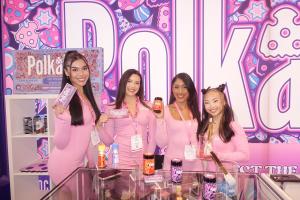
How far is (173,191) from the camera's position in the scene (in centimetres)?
204

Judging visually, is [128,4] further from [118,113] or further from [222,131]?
[222,131]

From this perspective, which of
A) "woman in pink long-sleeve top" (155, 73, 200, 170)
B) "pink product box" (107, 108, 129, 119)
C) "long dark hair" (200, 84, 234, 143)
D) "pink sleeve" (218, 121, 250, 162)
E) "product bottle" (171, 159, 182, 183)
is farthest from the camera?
"woman in pink long-sleeve top" (155, 73, 200, 170)

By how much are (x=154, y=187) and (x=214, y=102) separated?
1.14 metres

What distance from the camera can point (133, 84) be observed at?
3.16m

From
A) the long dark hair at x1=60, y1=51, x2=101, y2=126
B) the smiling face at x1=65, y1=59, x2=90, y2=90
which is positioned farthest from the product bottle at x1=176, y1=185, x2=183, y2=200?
the smiling face at x1=65, y1=59, x2=90, y2=90

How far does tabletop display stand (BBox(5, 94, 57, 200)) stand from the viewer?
3.47 meters

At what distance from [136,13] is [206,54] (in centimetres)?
102

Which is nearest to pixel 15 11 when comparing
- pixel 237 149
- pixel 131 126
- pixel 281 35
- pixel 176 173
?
pixel 131 126

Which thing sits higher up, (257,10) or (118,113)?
(257,10)

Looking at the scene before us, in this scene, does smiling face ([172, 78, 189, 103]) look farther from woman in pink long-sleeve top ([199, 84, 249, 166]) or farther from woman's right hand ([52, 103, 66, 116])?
woman's right hand ([52, 103, 66, 116])

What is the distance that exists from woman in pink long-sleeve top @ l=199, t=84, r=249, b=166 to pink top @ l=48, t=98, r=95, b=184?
1145 mm

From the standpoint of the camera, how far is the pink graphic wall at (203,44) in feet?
12.0

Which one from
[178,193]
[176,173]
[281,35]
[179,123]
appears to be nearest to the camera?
[178,193]

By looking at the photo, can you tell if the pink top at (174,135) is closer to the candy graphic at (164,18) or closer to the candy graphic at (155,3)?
the candy graphic at (164,18)
